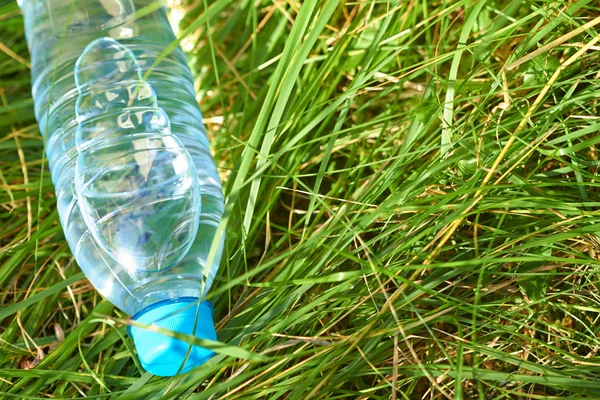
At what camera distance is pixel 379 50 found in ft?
4.69

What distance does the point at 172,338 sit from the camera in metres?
1.10

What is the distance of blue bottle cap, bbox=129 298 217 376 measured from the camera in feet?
3.63

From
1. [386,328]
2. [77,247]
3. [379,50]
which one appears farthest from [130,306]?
[379,50]

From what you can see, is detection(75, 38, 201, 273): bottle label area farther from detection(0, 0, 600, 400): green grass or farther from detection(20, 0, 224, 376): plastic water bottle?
detection(0, 0, 600, 400): green grass

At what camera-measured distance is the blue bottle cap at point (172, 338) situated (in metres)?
1.11

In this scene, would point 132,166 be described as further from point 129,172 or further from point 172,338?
point 172,338

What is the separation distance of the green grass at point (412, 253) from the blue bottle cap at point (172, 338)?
41mm

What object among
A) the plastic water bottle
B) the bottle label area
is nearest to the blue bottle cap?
the plastic water bottle

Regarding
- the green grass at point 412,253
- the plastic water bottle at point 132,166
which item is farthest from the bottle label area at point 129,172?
the green grass at point 412,253

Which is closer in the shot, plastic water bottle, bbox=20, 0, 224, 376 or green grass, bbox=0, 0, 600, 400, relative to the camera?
green grass, bbox=0, 0, 600, 400

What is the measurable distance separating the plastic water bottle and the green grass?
71mm

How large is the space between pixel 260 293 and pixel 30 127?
85cm

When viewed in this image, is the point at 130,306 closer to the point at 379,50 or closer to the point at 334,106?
the point at 334,106

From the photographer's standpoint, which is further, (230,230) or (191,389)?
(230,230)
